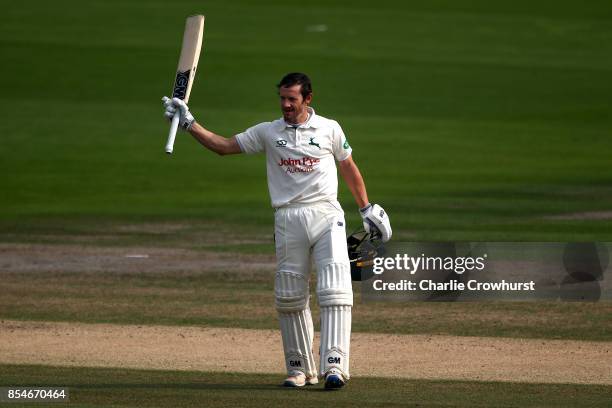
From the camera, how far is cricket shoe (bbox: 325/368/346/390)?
8.86 metres

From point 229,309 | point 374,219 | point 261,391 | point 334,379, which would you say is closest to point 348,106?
point 229,309

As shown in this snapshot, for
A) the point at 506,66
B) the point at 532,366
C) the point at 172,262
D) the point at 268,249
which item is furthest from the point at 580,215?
the point at 506,66

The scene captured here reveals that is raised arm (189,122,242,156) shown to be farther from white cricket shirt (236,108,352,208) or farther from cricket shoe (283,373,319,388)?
cricket shoe (283,373,319,388)

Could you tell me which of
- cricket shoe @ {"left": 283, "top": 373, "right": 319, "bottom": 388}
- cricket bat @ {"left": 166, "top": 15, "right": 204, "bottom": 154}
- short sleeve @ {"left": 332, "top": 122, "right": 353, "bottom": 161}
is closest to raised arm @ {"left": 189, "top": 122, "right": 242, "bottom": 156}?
cricket bat @ {"left": 166, "top": 15, "right": 204, "bottom": 154}

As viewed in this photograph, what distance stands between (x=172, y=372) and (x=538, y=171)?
62.3 feet

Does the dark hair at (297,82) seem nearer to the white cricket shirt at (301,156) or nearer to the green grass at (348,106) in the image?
the white cricket shirt at (301,156)

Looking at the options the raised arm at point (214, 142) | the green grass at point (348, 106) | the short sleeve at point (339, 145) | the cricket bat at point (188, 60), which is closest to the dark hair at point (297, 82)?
the short sleeve at point (339, 145)

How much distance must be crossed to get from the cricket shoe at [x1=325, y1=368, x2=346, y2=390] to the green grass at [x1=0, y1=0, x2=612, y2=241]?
32.2 ft

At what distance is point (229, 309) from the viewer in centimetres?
1358

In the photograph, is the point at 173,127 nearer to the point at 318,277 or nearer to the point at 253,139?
the point at 253,139

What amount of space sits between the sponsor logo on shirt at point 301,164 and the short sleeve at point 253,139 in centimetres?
25

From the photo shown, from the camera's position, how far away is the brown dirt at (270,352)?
33.3ft

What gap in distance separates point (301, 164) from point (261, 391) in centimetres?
144

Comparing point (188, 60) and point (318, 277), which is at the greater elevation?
point (188, 60)
